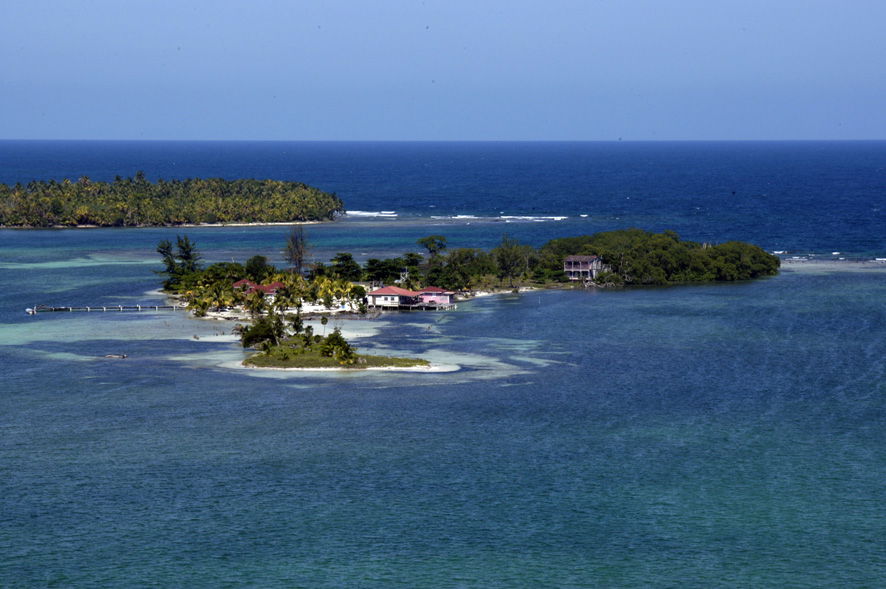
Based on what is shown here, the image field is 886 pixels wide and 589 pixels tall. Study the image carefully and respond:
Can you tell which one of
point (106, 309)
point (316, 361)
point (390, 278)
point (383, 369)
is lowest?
point (383, 369)

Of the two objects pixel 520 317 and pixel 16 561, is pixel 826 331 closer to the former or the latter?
pixel 520 317

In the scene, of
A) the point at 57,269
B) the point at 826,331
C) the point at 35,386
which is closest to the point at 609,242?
the point at 826,331

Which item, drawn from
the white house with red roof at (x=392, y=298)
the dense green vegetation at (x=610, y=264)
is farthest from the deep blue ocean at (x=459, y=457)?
the dense green vegetation at (x=610, y=264)

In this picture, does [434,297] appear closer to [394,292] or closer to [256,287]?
[394,292]

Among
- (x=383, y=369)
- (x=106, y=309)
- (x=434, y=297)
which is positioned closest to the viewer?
(x=383, y=369)

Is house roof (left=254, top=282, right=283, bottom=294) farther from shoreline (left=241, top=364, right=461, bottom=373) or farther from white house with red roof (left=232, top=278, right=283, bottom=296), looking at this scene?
shoreline (left=241, top=364, right=461, bottom=373)

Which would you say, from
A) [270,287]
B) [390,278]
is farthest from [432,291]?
[270,287]

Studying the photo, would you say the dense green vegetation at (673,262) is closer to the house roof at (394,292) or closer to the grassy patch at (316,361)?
the house roof at (394,292)
